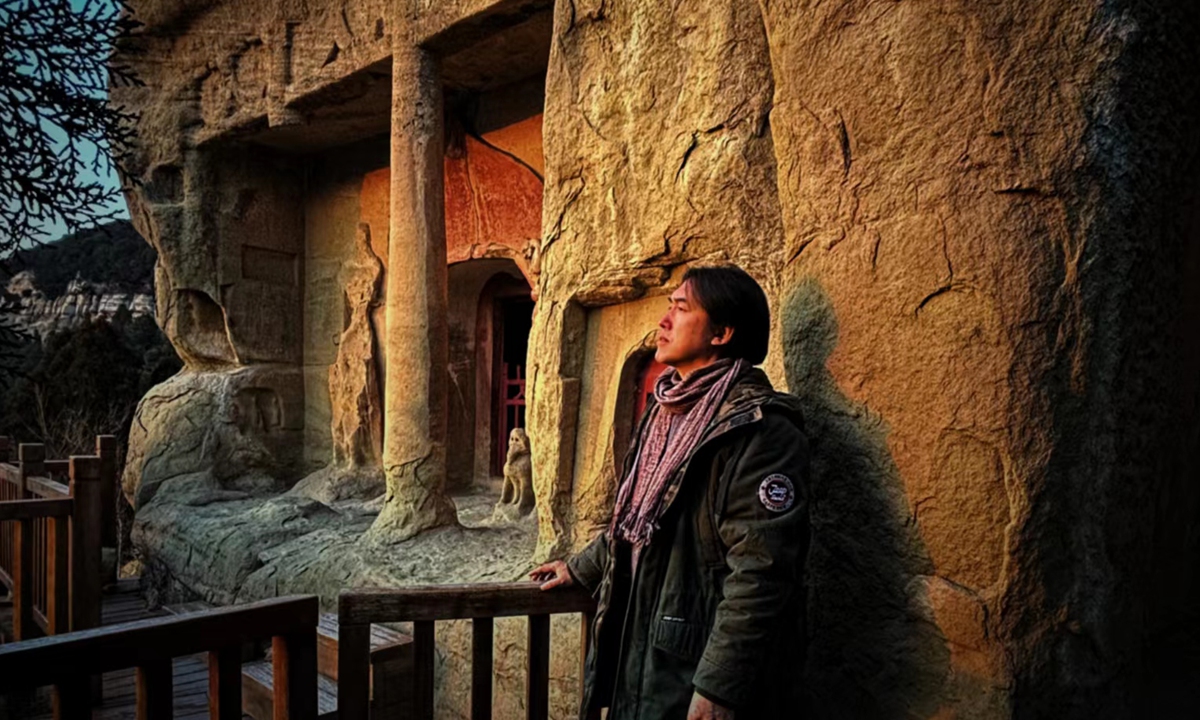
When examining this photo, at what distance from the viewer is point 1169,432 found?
6.84ft

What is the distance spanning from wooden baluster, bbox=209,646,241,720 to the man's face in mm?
1295

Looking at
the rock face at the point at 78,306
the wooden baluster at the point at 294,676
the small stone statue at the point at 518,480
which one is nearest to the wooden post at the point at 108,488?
the small stone statue at the point at 518,480

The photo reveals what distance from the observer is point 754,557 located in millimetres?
1612

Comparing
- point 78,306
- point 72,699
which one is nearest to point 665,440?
point 72,699

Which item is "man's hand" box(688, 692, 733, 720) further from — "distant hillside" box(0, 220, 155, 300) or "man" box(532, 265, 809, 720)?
"distant hillside" box(0, 220, 155, 300)

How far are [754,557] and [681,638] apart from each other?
0.29 meters

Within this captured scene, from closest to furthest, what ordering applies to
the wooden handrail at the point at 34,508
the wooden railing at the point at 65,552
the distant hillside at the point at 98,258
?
the wooden handrail at the point at 34,508, the wooden railing at the point at 65,552, the distant hillside at the point at 98,258

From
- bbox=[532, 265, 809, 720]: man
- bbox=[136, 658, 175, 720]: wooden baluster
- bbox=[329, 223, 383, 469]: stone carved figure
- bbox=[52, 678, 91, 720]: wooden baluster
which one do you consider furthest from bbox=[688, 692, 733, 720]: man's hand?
bbox=[329, 223, 383, 469]: stone carved figure

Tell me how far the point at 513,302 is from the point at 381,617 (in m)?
6.90

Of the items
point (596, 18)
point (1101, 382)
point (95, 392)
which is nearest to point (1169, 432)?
point (1101, 382)

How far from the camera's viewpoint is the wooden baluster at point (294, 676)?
1.92 m

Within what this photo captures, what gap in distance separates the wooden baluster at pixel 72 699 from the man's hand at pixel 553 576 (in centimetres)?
107

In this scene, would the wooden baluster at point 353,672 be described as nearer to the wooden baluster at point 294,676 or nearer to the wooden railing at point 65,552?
the wooden baluster at point 294,676

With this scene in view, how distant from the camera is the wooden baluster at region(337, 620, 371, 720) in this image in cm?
199
